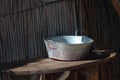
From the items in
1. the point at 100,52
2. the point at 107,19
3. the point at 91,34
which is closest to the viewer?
the point at 100,52

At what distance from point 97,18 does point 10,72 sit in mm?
1113

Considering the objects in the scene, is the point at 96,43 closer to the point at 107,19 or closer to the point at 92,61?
the point at 107,19

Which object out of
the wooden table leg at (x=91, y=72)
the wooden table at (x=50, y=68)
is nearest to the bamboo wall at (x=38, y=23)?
the wooden table at (x=50, y=68)

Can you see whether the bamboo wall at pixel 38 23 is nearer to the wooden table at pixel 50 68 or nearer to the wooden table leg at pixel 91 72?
the wooden table at pixel 50 68

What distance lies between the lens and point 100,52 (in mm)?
2289

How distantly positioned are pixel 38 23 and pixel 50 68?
1.59 ft

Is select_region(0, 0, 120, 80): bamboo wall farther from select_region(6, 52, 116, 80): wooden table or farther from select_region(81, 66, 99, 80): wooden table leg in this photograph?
select_region(81, 66, 99, 80): wooden table leg

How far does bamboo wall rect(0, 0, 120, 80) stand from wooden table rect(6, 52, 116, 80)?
0.56ft

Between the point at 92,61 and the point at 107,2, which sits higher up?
the point at 107,2

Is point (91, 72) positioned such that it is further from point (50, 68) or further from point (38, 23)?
point (38, 23)

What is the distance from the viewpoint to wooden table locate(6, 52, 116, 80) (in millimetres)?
1800

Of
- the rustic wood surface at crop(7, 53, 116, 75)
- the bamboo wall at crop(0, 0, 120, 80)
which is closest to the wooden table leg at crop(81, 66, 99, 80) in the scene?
the rustic wood surface at crop(7, 53, 116, 75)

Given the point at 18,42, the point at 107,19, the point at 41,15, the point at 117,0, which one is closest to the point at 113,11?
the point at 107,19

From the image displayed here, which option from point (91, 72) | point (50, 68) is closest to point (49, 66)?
point (50, 68)
